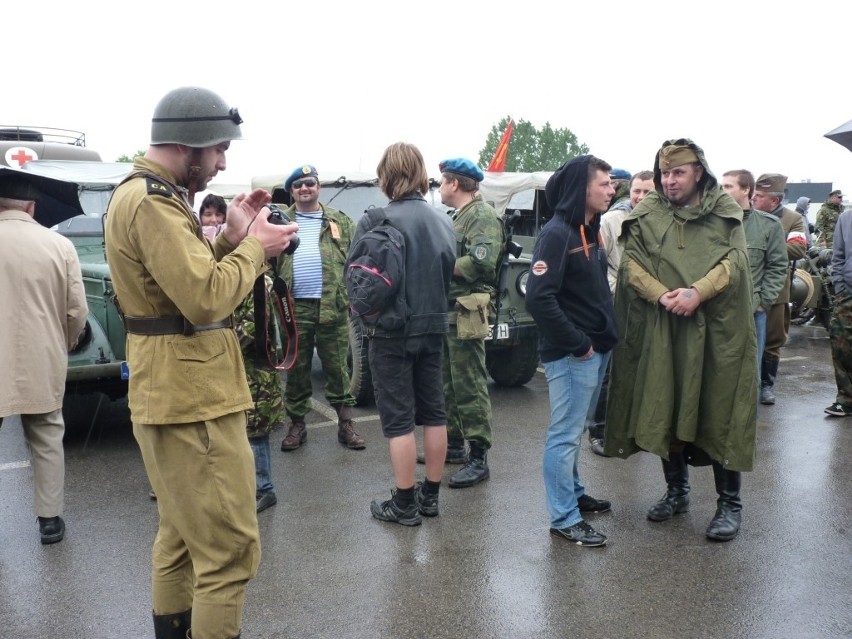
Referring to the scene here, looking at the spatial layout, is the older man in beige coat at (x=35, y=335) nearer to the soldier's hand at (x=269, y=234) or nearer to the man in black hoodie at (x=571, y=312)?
the soldier's hand at (x=269, y=234)

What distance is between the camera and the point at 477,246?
468cm

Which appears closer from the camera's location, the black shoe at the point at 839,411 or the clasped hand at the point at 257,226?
the clasped hand at the point at 257,226

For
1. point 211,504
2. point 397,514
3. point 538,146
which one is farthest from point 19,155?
point 538,146

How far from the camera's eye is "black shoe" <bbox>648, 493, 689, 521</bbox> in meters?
4.02

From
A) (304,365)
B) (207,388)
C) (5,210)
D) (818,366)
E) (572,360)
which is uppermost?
(5,210)

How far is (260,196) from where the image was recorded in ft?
7.81

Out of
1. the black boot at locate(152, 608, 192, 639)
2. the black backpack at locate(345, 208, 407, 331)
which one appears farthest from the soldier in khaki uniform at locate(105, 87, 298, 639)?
the black backpack at locate(345, 208, 407, 331)

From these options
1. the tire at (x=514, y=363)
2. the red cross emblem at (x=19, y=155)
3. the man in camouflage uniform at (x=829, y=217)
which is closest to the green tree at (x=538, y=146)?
the man in camouflage uniform at (x=829, y=217)

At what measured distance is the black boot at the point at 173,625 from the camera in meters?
2.45

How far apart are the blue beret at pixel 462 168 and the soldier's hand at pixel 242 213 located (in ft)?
8.04

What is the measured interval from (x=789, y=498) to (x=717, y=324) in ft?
4.43

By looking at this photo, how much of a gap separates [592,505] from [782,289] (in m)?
3.22

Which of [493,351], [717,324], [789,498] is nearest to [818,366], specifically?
[493,351]

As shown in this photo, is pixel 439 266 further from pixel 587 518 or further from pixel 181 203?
pixel 181 203
